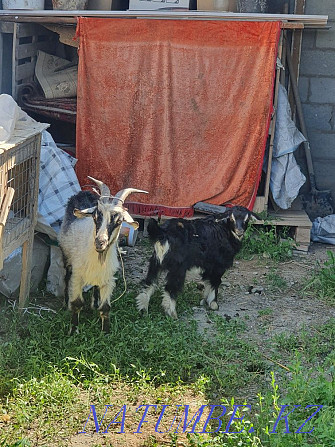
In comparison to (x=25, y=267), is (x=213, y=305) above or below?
below

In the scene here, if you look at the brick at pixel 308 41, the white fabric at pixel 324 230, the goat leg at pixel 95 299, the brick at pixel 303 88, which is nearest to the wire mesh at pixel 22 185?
the goat leg at pixel 95 299

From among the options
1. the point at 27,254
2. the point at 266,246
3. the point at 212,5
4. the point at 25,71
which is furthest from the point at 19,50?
the point at 266,246

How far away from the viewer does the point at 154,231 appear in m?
6.50

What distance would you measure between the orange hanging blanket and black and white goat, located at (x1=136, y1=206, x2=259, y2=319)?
164 cm

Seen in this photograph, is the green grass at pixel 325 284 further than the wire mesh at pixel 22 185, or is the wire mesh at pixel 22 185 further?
the green grass at pixel 325 284

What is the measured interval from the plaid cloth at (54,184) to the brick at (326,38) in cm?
359

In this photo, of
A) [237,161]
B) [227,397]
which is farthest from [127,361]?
[237,161]

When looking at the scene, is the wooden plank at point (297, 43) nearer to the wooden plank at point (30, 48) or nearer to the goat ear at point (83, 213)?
the wooden plank at point (30, 48)

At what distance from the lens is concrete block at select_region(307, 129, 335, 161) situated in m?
9.38

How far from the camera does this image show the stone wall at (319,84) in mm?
9148

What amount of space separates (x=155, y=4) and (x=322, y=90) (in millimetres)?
2252

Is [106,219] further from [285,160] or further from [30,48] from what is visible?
[30,48]

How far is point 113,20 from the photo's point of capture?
27.6 feet

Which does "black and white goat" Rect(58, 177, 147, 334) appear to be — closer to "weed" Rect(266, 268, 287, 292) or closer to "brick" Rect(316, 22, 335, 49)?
"weed" Rect(266, 268, 287, 292)
